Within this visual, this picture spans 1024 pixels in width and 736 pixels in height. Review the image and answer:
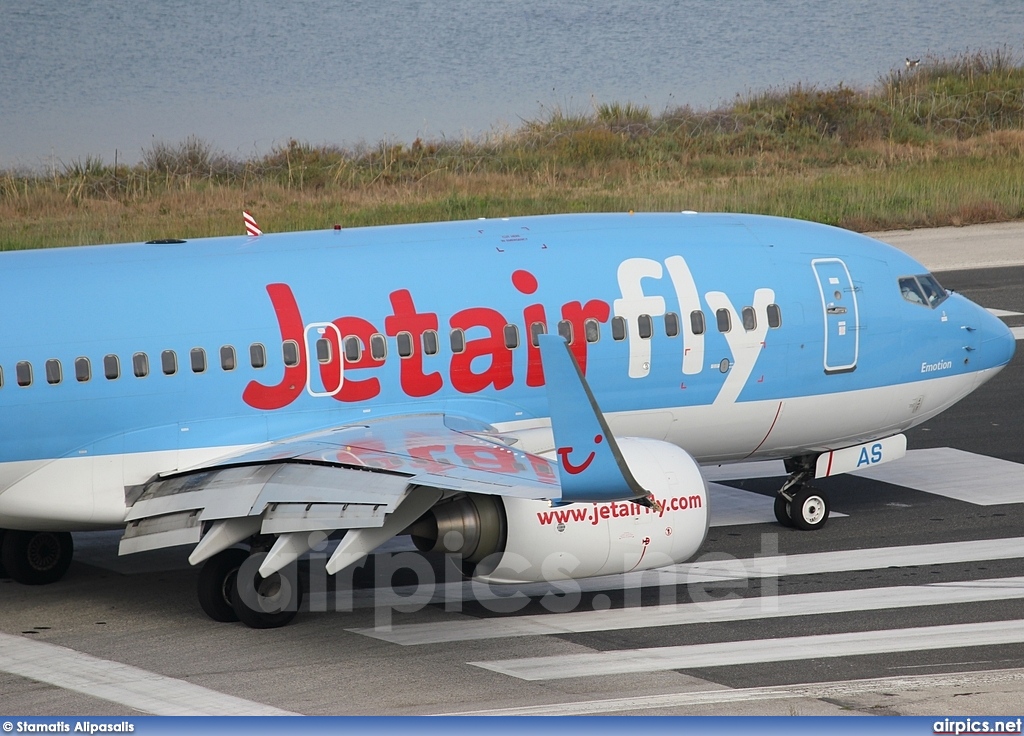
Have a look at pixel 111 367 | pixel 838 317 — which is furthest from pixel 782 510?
pixel 111 367

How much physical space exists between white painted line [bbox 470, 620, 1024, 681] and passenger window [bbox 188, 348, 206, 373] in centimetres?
487

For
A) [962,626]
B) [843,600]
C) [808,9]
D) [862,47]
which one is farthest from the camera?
[808,9]

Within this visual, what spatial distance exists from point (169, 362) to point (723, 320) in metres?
6.98

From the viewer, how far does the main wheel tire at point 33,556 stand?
60.4 ft

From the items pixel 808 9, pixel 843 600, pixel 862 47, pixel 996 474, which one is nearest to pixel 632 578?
pixel 843 600

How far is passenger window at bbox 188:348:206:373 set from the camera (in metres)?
16.7

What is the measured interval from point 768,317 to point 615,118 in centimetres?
4205

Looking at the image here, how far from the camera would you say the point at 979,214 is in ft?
139

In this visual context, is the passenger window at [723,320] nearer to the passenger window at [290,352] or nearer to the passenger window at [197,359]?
the passenger window at [290,352]

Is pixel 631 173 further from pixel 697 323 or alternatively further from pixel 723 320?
pixel 697 323

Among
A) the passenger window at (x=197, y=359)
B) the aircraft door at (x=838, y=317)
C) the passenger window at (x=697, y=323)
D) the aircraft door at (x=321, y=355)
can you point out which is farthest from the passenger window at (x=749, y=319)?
the passenger window at (x=197, y=359)

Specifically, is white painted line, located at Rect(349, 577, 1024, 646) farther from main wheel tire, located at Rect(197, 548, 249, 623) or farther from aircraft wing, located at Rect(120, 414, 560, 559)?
aircraft wing, located at Rect(120, 414, 560, 559)

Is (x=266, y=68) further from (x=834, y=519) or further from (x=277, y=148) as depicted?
(x=834, y=519)

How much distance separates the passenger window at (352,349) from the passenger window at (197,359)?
1680mm
